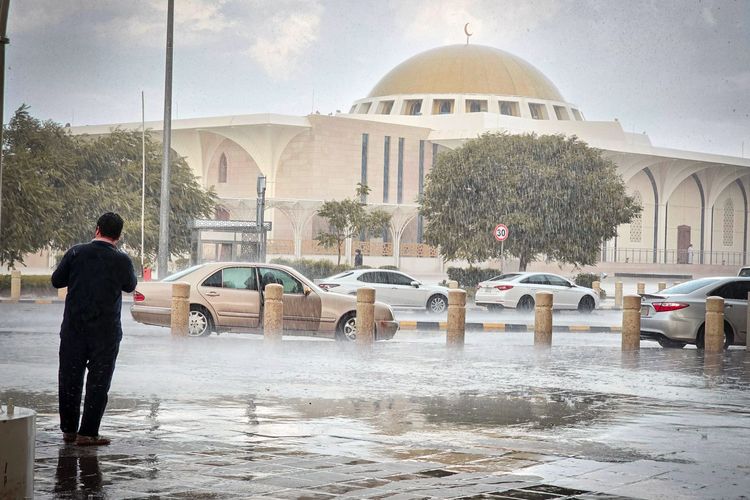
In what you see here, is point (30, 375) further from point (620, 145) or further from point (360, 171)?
point (620, 145)

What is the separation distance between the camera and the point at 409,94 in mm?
89688

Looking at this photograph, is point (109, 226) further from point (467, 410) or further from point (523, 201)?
point (523, 201)

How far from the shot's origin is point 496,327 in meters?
26.5

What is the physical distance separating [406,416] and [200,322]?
31.0 ft

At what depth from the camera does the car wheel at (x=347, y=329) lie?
19719 millimetres

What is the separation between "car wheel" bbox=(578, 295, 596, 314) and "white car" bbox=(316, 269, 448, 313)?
4.98 metres

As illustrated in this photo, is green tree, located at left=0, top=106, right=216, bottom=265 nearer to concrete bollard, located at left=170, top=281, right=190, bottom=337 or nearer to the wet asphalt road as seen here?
concrete bollard, located at left=170, top=281, right=190, bottom=337

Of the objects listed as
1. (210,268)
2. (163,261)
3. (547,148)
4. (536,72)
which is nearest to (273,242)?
(547,148)

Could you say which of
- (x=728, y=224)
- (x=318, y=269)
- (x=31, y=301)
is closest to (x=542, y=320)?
(x=31, y=301)

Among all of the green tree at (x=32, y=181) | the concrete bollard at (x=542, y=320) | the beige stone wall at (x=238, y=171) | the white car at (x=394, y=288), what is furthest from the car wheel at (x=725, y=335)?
the beige stone wall at (x=238, y=171)

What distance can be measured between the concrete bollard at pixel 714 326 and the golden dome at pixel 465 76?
228 feet

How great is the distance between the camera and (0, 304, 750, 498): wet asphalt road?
7.38 metres

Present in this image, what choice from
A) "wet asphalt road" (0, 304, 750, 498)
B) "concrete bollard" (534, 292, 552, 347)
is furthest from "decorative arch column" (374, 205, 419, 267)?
"wet asphalt road" (0, 304, 750, 498)

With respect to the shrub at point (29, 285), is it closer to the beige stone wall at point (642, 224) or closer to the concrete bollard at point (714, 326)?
the concrete bollard at point (714, 326)
